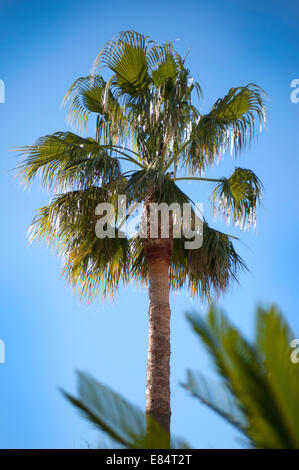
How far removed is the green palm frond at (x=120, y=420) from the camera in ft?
12.8

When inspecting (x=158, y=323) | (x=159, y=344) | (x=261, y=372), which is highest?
(x=158, y=323)

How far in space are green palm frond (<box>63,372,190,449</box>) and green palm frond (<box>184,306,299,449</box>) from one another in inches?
19.6

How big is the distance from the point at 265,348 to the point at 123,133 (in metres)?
6.35

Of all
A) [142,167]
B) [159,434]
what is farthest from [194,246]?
[159,434]

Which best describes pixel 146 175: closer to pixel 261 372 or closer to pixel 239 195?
pixel 239 195

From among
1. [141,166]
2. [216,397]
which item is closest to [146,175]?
[141,166]

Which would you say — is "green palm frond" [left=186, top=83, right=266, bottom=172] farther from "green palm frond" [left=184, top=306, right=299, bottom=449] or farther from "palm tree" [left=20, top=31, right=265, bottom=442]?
"green palm frond" [left=184, top=306, right=299, bottom=449]

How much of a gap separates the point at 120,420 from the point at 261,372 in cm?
98

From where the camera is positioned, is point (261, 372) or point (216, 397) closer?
point (261, 372)

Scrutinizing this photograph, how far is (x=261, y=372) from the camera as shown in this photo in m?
3.82

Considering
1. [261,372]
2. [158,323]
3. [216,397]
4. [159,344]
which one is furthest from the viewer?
[158,323]

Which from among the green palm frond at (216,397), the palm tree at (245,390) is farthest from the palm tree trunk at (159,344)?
the palm tree at (245,390)

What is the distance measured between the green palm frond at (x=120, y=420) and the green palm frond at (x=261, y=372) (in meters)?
0.50
